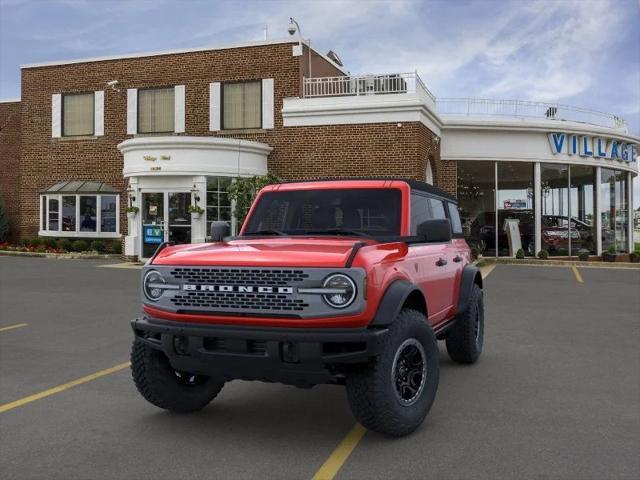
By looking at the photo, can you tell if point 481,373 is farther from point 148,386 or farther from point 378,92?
point 378,92

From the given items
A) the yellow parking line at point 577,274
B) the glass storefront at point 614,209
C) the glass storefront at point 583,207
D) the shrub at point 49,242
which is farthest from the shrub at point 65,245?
the glass storefront at point 614,209

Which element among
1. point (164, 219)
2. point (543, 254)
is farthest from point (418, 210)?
point (543, 254)

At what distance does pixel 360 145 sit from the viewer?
2028 centimetres

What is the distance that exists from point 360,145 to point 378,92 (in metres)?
1.81

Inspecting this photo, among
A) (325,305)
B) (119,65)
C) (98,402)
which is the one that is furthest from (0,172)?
(325,305)

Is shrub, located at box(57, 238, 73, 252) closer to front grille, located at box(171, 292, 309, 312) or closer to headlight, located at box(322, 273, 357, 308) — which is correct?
front grille, located at box(171, 292, 309, 312)

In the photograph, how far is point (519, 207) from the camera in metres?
23.4

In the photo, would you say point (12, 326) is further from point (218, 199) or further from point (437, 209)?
point (218, 199)

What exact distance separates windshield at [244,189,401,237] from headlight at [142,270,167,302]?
1.25 m

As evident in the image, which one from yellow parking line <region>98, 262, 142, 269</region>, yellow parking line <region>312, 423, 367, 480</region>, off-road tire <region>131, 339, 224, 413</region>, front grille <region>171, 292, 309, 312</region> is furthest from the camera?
yellow parking line <region>98, 262, 142, 269</region>

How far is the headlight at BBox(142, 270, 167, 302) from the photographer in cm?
431

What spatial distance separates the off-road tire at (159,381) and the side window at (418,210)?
87.8 inches

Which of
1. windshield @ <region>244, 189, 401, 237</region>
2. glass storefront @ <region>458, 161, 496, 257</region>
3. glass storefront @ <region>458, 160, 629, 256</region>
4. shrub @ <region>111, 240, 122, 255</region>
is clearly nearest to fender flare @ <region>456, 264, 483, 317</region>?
windshield @ <region>244, 189, 401, 237</region>

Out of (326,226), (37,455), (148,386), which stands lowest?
(37,455)
